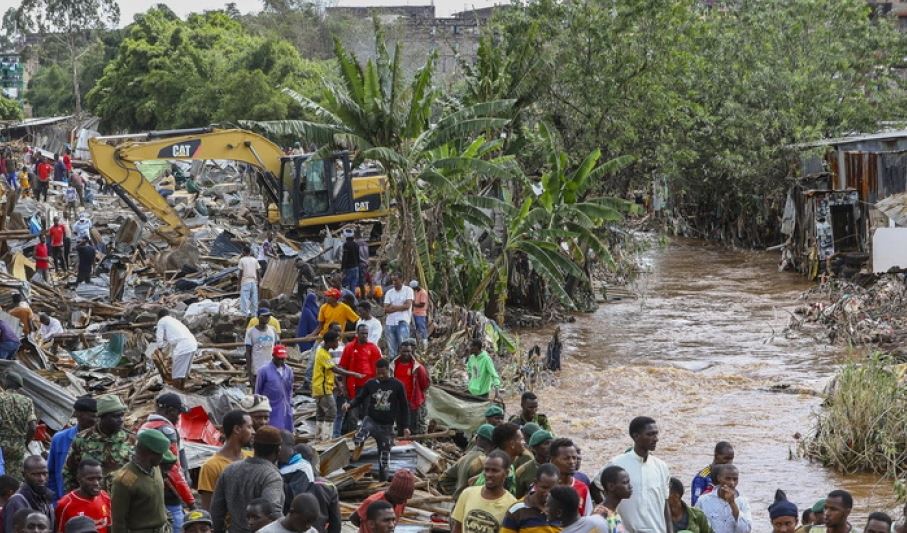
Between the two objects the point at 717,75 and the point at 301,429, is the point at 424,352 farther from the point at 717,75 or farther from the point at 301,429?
the point at 717,75

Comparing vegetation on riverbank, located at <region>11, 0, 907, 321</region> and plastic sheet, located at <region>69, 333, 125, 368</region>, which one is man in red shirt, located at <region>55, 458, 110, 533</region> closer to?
plastic sheet, located at <region>69, 333, 125, 368</region>

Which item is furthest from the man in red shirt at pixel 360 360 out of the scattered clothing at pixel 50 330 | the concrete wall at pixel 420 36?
the concrete wall at pixel 420 36

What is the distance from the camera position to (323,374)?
13281 mm

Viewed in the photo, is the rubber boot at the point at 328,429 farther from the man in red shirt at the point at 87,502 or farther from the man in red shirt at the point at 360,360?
the man in red shirt at the point at 87,502

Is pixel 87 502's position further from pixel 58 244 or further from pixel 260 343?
pixel 58 244

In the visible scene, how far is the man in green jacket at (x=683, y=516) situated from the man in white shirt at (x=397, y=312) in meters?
9.19

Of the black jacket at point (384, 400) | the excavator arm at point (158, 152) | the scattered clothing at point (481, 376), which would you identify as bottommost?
the scattered clothing at point (481, 376)

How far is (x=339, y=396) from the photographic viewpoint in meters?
13.9

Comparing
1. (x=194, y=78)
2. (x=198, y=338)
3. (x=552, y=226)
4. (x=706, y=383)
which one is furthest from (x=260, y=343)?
(x=194, y=78)

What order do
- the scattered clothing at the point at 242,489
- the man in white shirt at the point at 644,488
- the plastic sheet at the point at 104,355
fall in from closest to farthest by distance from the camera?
the scattered clothing at the point at 242,489
the man in white shirt at the point at 644,488
the plastic sheet at the point at 104,355

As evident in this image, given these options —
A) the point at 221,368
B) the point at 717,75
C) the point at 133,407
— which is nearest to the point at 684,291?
the point at 717,75

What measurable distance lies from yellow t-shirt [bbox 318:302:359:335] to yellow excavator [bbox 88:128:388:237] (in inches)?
382

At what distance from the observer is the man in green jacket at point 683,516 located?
8.02m

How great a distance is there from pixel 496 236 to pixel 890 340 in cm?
678
